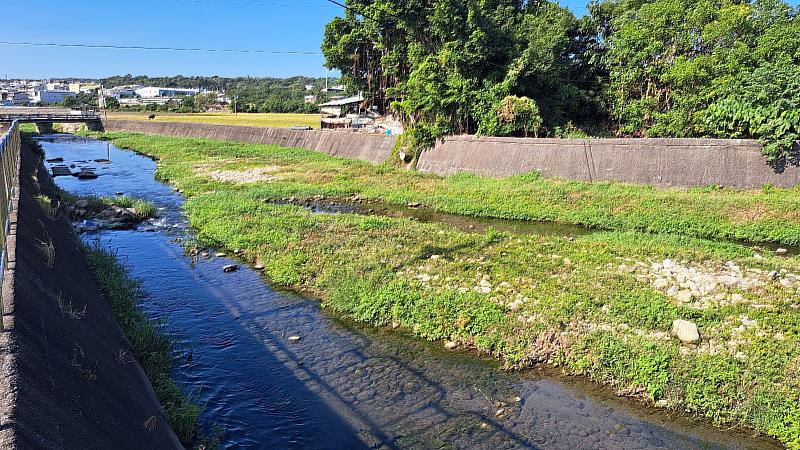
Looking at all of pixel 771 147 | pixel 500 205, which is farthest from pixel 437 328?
pixel 771 147

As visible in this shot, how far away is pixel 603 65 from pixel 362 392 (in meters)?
22.8

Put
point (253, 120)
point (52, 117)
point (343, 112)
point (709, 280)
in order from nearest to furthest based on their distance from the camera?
point (709, 280), point (343, 112), point (52, 117), point (253, 120)

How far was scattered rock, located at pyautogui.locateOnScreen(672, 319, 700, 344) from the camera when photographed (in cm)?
783

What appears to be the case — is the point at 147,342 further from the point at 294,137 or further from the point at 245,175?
the point at 294,137

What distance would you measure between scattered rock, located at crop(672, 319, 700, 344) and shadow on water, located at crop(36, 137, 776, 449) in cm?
146

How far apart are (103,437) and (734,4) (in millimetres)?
26188

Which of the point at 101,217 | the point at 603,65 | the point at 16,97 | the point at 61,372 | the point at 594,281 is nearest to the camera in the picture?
the point at 61,372

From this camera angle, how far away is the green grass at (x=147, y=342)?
6.26m

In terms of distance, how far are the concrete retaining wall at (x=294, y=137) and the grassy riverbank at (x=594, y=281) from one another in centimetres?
1218

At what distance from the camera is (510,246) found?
12773 millimetres

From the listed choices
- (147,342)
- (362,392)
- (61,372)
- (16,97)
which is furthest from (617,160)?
(16,97)

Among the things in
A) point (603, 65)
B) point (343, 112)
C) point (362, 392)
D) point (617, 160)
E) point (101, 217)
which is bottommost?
point (362, 392)

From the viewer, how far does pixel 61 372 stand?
4.26 m

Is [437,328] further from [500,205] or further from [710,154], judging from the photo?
[710,154]
